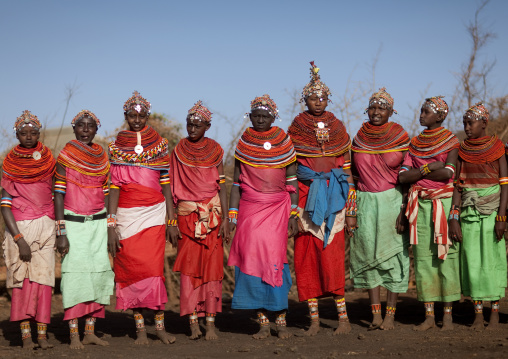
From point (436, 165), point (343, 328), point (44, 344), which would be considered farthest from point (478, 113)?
point (44, 344)

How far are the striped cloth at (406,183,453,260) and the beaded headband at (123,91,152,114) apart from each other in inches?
120

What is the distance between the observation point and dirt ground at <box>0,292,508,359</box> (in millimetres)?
5773

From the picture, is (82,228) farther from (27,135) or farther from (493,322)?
(493,322)

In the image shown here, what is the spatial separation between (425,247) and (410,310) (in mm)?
1677

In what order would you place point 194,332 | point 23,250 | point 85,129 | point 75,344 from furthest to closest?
point 194,332 → point 85,129 → point 75,344 → point 23,250

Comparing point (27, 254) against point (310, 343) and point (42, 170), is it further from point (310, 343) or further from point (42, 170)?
point (310, 343)

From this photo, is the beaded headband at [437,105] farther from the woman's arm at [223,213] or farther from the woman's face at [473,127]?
the woman's arm at [223,213]

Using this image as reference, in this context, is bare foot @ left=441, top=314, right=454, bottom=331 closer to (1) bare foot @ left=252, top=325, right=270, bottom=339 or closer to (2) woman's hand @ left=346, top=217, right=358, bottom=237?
(2) woman's hand @ left=346, top=217, right=358, bottom=237

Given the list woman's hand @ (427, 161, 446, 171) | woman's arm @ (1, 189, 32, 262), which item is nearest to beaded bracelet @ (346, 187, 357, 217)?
woman's hand @ (427, 161, 446, 171)

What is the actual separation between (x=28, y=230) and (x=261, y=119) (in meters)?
2.63

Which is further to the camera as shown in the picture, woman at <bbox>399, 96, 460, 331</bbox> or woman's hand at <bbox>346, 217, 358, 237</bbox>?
woman's hand at <bbox>346, 217, 358, 237</bbox>

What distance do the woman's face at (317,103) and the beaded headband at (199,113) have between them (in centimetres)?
111

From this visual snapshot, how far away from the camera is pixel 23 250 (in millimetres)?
6090

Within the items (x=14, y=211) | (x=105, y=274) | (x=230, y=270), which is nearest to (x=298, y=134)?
(x=105, y=274)
